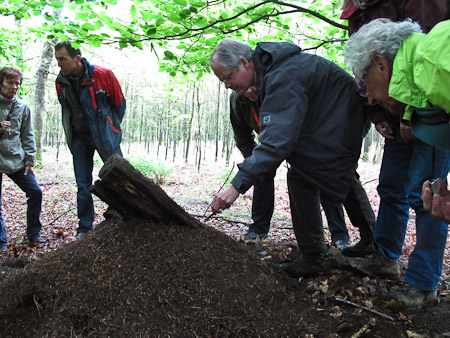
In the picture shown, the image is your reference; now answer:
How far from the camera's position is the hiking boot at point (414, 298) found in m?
2.30

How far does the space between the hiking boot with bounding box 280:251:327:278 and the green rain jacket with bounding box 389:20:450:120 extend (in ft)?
5.55

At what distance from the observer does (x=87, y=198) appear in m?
4.34

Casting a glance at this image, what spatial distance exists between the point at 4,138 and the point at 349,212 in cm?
448

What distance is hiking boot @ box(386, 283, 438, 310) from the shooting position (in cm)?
230

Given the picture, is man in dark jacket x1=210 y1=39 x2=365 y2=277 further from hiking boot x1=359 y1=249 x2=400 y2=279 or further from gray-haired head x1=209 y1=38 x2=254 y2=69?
hiking boot x1=359 y1=249 x2=400 y2=279

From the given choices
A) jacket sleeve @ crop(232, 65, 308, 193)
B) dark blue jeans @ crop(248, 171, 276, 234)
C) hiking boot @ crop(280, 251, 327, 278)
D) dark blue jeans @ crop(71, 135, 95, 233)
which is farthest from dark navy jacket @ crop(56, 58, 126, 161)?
hiking boot @ crop(280, 251, 327, 278)

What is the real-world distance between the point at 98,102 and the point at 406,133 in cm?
351

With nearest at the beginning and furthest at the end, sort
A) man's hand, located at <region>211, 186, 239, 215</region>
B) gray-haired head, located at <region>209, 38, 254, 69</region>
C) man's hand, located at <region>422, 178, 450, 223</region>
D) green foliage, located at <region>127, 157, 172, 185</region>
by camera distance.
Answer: man's hand, located at <region>422, 178, 450, 223</region>
man's hand, located at <region>211, 186, 239, 215</region>
gray-haired head, located at <region>209, 38, 254, 69</region>
green foliage, located at <region>127, 157, 172, 185</region>

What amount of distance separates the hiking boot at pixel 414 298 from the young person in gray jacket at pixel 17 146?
14.5 feet

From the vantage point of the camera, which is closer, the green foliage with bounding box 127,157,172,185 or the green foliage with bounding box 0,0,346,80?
the green foliage with bounding box 0,0,346,80

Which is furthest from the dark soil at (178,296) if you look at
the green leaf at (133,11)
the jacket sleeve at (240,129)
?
the green leaf at (133,11)

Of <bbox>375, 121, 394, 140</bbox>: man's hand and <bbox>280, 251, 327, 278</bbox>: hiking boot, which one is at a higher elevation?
<bbox>375, 121, 394, 140</bbox>: man's hand

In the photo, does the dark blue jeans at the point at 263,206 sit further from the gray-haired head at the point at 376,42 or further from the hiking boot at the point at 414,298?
the gray-haired head at the point at 376,42

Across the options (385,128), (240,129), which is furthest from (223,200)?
(240,129)
